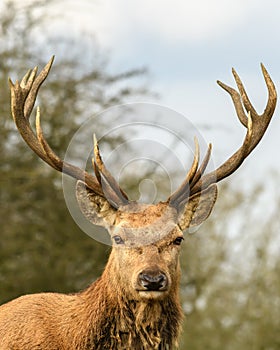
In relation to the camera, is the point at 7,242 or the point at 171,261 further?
the point at 7,242

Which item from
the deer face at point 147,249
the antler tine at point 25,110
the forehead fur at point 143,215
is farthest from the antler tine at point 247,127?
the antler tine at point 25,110

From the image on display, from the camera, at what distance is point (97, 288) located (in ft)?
25.6

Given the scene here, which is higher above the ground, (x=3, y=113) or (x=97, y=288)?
(x=3, y=113)

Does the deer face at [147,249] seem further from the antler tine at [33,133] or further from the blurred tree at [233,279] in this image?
the blurred tree at [233,279]

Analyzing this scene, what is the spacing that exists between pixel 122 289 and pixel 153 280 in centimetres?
46

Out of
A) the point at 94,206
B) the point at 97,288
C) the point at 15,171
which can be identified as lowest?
the point at 97,288

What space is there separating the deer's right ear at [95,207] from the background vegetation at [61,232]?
10898 millimetres

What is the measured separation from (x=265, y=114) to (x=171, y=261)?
2066mm

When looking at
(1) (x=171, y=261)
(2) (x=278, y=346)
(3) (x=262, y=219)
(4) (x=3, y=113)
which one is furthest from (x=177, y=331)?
(3) (x=262, y=219)

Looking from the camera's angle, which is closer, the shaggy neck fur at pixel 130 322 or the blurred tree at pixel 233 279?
the shaggy neck fur at pixel 130 322

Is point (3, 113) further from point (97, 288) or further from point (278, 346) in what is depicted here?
point (97, 288)

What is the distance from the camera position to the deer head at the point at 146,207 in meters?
7.40

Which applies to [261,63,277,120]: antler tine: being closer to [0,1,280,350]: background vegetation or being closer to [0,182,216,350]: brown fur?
[0,182,216,350]: brown fur

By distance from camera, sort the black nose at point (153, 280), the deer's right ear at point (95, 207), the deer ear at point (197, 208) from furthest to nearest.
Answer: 1. the deer ear at point (197, 208)
2. the deer's right ear at point (95, 207)
3. the black nose at point (153, 280)
